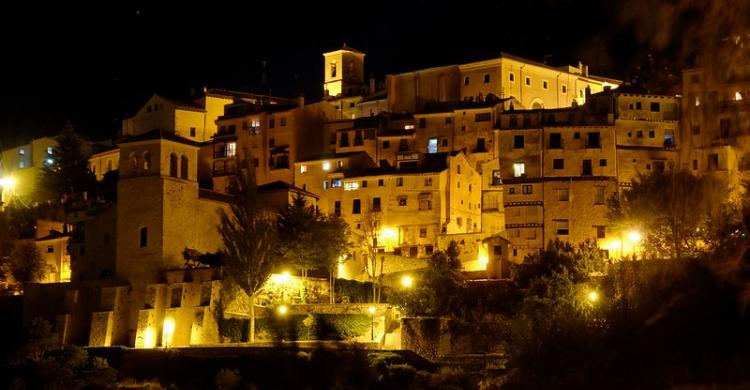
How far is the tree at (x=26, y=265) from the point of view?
55750mm

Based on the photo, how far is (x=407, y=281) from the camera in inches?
1852

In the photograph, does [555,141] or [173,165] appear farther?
[555,141]

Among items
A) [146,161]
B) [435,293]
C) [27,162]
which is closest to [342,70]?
[27,162]

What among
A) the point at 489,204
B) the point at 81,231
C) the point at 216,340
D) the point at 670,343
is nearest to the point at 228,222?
the point at 216,340

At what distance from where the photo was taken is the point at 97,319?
145ft

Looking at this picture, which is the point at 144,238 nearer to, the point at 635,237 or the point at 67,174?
the point at 635,237

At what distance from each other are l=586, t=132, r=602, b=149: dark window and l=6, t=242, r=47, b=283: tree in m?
32.2

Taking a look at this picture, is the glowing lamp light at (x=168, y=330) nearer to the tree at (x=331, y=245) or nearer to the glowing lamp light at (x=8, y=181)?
the tree at (x=331, y=245)

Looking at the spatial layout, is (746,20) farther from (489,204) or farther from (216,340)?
(489,204)

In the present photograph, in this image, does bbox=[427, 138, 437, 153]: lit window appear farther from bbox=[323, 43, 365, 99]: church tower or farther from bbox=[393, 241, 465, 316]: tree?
bbox=[323, 43, 365, 99]: church tower

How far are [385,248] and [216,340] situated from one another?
14.9 metres

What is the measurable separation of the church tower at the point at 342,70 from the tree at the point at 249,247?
35914 millimetres

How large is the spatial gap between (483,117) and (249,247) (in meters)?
21.8

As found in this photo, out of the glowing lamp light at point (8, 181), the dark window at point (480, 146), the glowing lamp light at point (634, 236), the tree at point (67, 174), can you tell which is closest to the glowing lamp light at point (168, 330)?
the glowing lamp light at point (8, 181)
